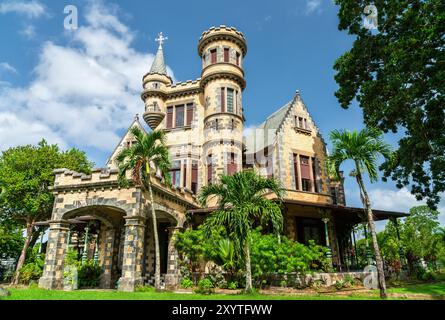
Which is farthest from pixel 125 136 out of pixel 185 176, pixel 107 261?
pixel 107 261

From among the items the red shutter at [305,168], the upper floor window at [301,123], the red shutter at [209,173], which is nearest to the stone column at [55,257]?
the red shutter at [209,173]

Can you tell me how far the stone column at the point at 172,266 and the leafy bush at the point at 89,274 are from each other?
531 cm

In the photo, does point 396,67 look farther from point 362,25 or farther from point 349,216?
point 349,216

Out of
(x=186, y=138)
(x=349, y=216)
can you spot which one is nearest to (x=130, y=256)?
(x=186, y=138)

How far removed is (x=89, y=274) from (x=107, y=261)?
52.5 inches

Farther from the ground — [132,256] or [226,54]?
[226,54]

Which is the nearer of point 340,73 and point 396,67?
point 396,67

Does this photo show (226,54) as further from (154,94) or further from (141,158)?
(141,158)

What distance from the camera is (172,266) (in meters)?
18.5

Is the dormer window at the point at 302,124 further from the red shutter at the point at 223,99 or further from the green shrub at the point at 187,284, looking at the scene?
the green shrub at the point at 187,284

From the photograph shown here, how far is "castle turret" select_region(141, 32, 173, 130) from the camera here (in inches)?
1120

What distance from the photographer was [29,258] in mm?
27781

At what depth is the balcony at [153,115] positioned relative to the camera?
28234 millimetres

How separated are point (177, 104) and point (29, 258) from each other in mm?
18581
